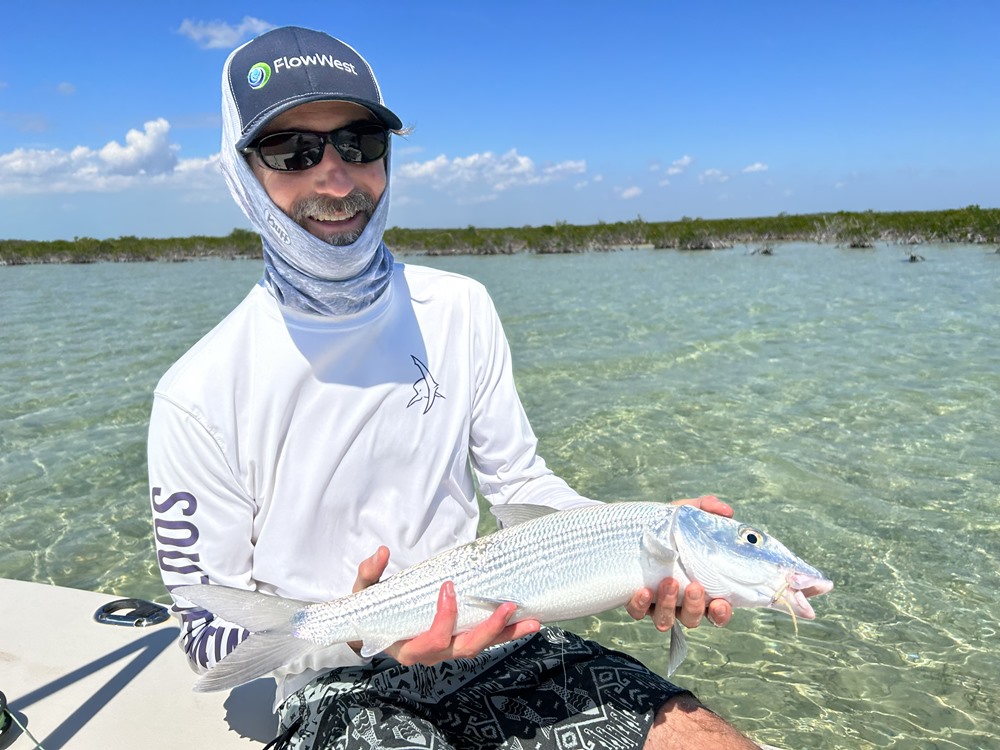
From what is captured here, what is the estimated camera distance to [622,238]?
52656 millimetres

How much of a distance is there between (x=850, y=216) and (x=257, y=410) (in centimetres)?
5345

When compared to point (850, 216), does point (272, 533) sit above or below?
below

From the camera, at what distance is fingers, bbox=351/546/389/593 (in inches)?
77.4

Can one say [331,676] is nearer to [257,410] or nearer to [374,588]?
[374,588]

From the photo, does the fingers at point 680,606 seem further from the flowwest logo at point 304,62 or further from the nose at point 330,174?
the flowwest logo at point 304,62

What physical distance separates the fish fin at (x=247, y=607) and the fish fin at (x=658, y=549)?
1036 millimetres

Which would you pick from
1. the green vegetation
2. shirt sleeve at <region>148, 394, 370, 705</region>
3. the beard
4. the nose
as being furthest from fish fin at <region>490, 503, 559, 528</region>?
the green vegetation

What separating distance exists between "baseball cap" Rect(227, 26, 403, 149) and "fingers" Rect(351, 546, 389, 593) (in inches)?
51.8

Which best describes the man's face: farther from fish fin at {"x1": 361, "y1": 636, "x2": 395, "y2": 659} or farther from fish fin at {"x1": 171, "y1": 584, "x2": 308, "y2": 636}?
fish fin at {"x1": 361, "y1": 636, "x2": 395, "y2": 659}

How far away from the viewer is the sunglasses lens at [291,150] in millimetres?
2172

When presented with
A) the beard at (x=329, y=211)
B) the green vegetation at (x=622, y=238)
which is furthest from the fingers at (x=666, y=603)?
the green vegetation at (x=622, y=238)

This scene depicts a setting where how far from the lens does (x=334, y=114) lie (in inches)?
87.1

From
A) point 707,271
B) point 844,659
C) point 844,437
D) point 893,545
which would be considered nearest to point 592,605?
point 844,659

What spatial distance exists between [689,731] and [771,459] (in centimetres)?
585
